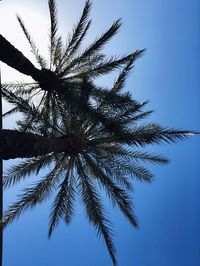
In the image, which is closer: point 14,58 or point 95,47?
point 14,58

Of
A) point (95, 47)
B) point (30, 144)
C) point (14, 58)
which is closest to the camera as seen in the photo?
point (30, 144)

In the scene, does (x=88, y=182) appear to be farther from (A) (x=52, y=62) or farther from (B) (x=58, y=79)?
(A) (x=52, y=62)

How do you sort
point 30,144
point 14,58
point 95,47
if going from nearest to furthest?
1. point 30,144
2. point 14,58
3. point 95,47

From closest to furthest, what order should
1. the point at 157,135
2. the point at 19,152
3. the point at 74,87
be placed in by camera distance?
the point at 19,152 < the point at 157,135 < the point at 74,87

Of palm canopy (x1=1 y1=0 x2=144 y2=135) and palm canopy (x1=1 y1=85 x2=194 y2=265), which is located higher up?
palm canopy (x1=1 y1=0 x2=144 y2=135)

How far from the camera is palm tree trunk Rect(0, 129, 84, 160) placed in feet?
28.2

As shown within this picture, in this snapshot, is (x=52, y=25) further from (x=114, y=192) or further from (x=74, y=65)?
(x=114, y=192)

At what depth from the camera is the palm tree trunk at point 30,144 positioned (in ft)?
28.2

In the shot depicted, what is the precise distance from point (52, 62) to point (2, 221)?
5442 mm

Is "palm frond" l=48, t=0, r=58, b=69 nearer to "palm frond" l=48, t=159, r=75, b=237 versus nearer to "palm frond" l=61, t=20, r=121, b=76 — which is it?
"palm frond" l=61, t=20, r=121, b=76

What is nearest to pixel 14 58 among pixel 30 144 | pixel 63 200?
pixel 30 144

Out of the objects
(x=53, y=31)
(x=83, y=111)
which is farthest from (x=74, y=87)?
(x=53, y=31)

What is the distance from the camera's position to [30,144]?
9.31m

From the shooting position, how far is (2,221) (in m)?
10.7
